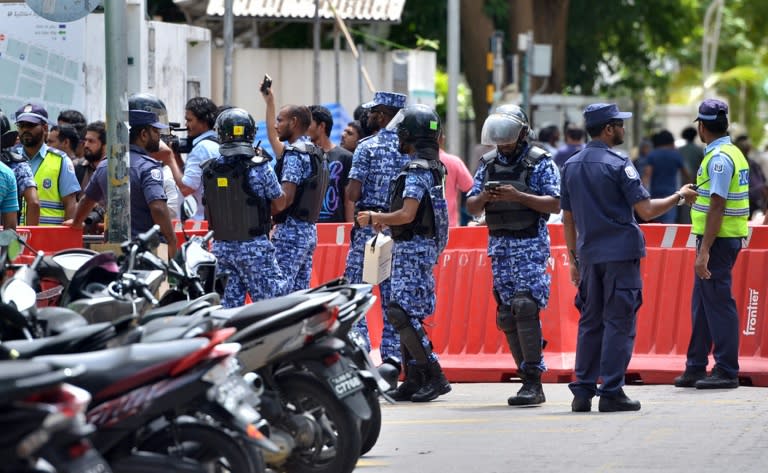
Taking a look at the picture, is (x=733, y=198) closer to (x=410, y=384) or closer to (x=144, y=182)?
(x=410, y=384)

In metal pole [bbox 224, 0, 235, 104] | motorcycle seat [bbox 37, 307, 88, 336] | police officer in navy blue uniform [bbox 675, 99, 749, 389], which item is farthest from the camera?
metal pole [bbox 224, 0, 235, 104]

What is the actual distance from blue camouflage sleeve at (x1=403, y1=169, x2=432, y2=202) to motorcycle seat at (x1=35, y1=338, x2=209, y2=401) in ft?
14.5

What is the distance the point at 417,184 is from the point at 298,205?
1118 mm

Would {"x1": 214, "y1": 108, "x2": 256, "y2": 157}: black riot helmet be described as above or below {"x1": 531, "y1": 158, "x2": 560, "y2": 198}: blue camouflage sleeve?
above

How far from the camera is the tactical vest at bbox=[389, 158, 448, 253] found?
10.6m

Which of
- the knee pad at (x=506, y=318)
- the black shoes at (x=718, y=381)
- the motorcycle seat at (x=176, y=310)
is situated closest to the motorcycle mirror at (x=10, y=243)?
the motorcycle seat at (x=176, y=310)

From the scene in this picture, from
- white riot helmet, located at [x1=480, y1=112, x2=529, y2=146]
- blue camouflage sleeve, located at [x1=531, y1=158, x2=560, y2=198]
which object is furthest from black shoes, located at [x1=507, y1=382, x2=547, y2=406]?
white riot helmet, located at [x1=480, y1=112, x2=529, y2=146]

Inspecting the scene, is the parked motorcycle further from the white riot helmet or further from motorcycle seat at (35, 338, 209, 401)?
the white riot helmet

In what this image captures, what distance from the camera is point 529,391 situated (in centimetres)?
1063

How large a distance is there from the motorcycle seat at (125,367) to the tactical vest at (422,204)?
4.54 metres

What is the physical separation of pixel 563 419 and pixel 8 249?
154 inches

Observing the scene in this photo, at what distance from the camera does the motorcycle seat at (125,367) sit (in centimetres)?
606

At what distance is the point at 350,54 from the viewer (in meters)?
22.6

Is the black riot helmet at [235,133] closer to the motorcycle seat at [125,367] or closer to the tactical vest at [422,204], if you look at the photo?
the tactical vest at [422,204]
